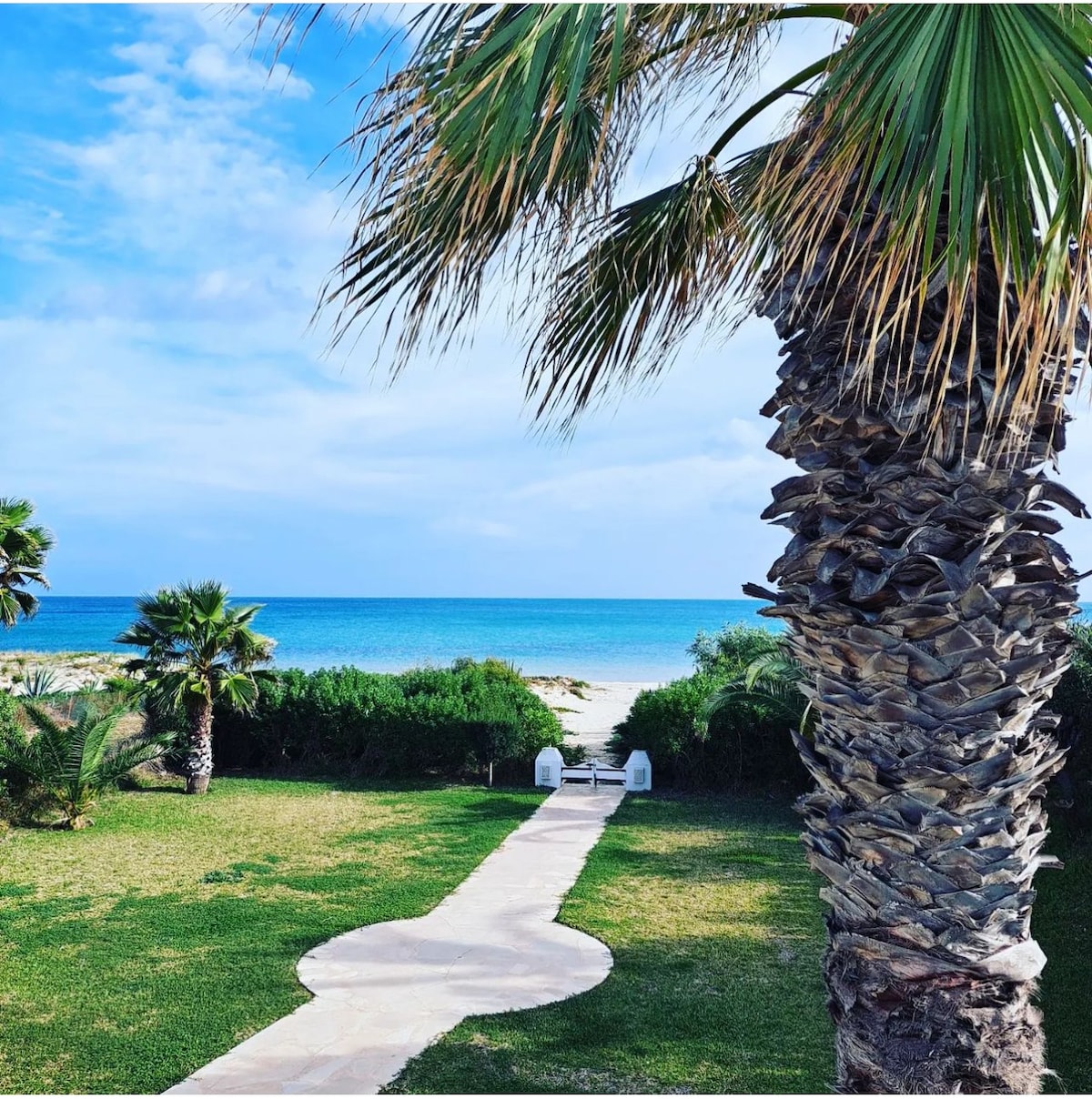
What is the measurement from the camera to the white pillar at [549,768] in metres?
13.1

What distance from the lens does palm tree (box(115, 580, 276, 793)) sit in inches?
496

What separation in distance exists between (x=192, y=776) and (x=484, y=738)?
169 inches

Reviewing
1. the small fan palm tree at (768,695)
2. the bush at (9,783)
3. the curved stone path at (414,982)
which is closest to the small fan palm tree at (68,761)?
the bush at (9,783)

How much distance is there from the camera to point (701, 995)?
5.90m

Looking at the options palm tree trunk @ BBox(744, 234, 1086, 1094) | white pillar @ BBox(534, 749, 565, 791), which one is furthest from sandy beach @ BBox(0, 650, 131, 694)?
palm tree trunk @ BBox(744, 234, 1086, 1094)

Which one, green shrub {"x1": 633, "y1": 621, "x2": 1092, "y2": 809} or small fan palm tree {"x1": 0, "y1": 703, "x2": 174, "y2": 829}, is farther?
green shrub {"x1": 633, "y1": 621, "x2": 1092, "y2": 809}

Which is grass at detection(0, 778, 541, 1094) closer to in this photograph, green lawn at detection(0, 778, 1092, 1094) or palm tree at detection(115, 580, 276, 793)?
green lawn at detection(0, 778, 1092, 1094)

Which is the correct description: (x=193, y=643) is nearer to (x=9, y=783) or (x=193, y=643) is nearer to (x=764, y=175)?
(x=9, y=783)

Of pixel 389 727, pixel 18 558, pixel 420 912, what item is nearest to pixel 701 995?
pixel 420 912

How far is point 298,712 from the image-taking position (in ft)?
47.5

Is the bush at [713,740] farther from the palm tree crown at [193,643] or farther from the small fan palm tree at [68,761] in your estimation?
the small fan palm tree at [68,761]

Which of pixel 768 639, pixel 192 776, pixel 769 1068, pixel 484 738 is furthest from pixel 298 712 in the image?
pixel 769 1068

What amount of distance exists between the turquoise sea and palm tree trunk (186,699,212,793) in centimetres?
2763

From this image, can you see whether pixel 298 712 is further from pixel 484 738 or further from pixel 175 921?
pixel 175 921
